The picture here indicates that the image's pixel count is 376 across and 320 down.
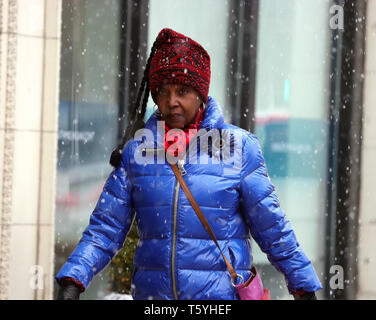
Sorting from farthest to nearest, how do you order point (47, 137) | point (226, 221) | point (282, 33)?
1. point (282, 33)
2. point (47, 137)
3. point (226, 221)

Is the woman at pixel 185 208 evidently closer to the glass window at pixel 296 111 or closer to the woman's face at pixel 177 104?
the woman's face at pixel 177 104

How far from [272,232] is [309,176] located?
5.44 m

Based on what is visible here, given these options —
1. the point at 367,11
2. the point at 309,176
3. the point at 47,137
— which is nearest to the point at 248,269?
the point at 47,137

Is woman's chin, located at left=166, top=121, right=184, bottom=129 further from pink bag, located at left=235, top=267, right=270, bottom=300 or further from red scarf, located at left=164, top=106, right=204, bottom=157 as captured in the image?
pink bag, located at left=235, top=267, right=270, bottom=300

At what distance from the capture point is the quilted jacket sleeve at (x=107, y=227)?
335 cm

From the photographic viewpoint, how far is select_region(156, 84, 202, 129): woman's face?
344 cm

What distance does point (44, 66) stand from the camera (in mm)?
7348

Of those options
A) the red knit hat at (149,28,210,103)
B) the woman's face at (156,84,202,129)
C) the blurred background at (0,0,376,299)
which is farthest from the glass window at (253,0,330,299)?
the woman's face at (156,84,202,129)

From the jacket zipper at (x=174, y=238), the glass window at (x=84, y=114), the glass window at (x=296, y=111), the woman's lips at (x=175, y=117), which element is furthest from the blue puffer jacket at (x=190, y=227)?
the glass window at (x=296, y=111)

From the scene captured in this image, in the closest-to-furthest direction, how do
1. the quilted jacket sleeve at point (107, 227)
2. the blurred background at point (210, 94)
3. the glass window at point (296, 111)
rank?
the quilted jacket sleeve at point (107, 227) < the blurred background at point (210, 94) < the glass window at point (296, 111)

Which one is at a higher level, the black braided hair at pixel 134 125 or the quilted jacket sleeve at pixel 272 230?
the black braided hair at pixel 134 125

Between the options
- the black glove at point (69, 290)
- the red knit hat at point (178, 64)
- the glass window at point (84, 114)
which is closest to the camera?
the black glove at point (69, 290)

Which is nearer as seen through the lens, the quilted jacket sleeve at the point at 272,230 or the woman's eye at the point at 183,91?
the quilted jacket sleeve at the point at 272,230
